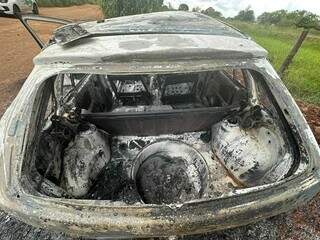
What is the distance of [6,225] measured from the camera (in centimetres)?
259

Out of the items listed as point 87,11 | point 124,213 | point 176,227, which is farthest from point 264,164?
point 87,11

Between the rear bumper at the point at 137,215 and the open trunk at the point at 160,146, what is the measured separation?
53 centimetres

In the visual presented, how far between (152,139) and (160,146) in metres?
0.09

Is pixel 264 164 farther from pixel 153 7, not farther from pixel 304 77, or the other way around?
pixel 153 7

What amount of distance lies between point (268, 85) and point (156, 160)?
110 cm

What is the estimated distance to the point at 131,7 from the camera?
1094cm

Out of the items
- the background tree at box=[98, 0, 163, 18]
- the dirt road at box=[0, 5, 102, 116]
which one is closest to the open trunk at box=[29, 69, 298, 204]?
the dirt road at box=[0, 5, 102, 116]

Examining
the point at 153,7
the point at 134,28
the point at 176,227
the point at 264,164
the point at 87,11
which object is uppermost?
the point at 134,28

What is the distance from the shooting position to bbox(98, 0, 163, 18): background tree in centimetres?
1088

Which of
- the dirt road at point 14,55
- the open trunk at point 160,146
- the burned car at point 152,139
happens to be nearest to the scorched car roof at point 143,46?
the burned car at point 152,139

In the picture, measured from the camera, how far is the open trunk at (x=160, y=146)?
2.19 m

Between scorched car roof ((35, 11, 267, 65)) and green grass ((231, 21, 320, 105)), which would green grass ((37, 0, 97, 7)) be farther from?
scorched car roof ((35, 11, 267, 65))

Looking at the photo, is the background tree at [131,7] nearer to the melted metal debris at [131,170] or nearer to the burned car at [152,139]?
the burned car at [152,139]

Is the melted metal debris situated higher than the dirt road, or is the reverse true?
the melted metal debris
